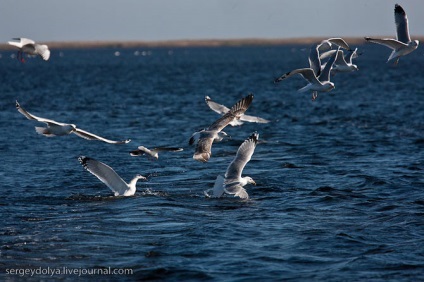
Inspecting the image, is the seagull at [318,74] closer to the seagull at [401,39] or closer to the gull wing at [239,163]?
the seagull at [401,39]

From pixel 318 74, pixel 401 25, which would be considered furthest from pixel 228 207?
pixel 401 25

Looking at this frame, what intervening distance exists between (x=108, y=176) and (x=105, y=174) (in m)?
0.10

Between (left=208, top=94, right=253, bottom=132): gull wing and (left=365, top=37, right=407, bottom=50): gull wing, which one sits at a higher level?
(left=365, top=37, right=407, bottom=50): gull wing

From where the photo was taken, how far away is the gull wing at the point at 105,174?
1645 cm

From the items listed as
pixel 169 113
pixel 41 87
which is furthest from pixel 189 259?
pixel 41 87

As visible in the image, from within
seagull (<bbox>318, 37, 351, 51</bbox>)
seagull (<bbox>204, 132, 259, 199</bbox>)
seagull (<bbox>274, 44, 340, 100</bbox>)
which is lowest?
seagull (<bbox>204, 132, 259, 199</bbox>)

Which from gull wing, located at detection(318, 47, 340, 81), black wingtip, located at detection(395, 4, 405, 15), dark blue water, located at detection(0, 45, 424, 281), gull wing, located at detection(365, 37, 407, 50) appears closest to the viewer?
dark blue water, located at detection(0, 45, 424, 281)

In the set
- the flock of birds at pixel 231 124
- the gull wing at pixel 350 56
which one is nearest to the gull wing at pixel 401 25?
the flock of birds at pixel 231 124

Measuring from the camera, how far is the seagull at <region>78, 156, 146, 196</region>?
1647 cm

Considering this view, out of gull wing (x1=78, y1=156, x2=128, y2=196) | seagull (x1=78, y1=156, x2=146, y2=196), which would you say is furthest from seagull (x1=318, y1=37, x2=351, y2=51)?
gull wing (x1=78, y1=156, x2=128, y2=196)

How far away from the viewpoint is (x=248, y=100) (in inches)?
645

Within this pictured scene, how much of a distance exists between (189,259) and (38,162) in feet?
36.5

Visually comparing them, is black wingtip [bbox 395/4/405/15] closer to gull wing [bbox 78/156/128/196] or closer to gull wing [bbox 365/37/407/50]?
gull wing [bbox 365/37/407/50]

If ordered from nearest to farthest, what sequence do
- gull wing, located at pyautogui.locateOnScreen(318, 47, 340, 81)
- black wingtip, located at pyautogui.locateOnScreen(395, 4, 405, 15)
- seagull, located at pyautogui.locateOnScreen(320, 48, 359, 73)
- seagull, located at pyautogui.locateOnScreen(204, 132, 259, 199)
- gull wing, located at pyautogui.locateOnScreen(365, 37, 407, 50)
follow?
1. seagull, located at pyautogui.locateOnScreen(204, 132, 259, 199)
2. gull wing, located at pyautogui.locateOnScreen(365, 37, 407, 50)
3. black wingtip, located at pyautogui.locateOnScreen(395, 4, 405, 15)
4. gull wing, located at pyautogui.locateOnScreen(318, 47, 340, 81)
5. seagull, located at pyautogui.locateOnScreen(320, 48, 359, 73)
